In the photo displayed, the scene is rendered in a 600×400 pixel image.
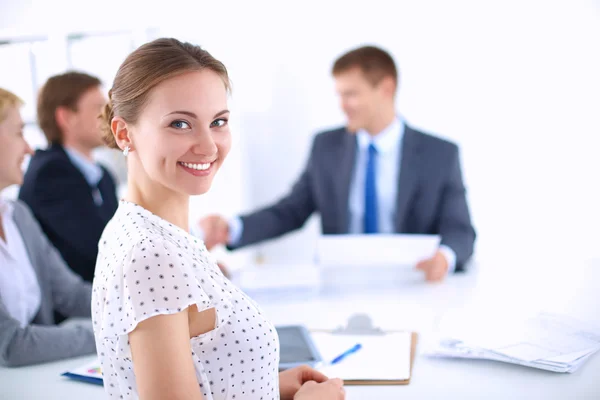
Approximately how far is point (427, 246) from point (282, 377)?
1.16m

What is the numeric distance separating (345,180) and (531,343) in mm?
1667

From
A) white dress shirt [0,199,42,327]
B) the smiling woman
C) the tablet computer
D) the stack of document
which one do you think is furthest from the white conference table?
the smiling woman

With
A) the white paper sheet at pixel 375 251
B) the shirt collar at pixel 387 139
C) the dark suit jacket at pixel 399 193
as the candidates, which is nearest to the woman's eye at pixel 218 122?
the white paper sheet at pixel 375 251

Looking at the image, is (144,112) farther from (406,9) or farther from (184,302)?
(406,9)

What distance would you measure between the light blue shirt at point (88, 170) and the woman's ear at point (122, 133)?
5.34 ft

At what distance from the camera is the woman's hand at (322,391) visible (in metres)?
1.20

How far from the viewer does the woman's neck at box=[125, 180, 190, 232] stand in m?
1.13

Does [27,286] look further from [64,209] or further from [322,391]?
[322,391]

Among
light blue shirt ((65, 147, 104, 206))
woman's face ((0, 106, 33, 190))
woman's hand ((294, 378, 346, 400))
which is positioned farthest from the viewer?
light blue shirt ((65, 147, 104, 206))

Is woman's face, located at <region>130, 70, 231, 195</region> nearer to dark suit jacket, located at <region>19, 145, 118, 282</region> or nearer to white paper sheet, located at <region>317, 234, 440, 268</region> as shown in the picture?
white paper sheet, located at <region>317, 234, 440, 268</region>

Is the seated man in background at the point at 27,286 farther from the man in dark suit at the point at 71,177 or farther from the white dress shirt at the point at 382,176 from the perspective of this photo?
the white dress shirt at the point at 382,176

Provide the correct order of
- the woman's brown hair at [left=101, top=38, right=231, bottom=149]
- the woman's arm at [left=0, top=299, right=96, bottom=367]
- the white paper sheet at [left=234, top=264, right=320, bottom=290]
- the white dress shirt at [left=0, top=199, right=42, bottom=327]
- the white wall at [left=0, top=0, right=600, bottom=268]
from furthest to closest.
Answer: the white wall at [left=0, top=0, right=600, bottom=268]
the white paper sheet at [left=234, top=264, right=320, bottom=290]
the white dress shirt at [left=0, top=199, right=42, bottom=327]
the woman's arm at [left=0, top=299, right=96, bottom=367]
the woman's brown hair at [left=101, top=38, right=231, bottom=149]

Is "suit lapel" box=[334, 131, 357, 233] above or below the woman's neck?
below

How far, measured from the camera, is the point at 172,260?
3.18 ft
